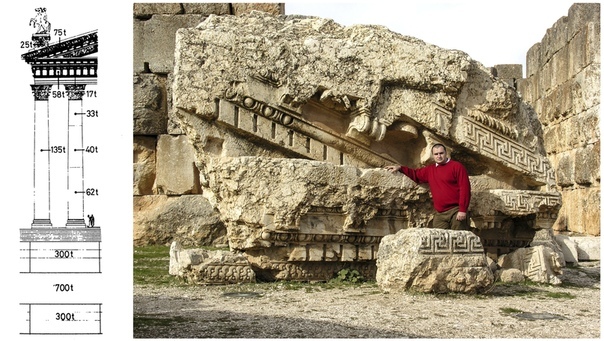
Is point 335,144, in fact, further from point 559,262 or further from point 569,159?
point 569,159

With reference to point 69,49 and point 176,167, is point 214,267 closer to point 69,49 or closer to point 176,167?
point 69,49

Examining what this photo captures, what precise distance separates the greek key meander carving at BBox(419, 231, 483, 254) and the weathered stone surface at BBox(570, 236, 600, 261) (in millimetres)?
4307

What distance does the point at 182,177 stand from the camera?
1092 cm

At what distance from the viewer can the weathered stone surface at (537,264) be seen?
23.4ft

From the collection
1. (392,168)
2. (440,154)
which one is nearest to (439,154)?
(440,154)

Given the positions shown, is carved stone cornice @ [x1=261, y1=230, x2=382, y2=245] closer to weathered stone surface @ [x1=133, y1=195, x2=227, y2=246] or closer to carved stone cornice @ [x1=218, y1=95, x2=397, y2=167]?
carved stone cornice @ [x1=218, y1=95, x2=397, y2=167]

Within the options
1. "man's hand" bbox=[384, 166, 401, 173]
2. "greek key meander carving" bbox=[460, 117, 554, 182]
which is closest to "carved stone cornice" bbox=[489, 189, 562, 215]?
"greek key meander carving" bbox=[460, 117, 554, 182]

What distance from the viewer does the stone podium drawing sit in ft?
22.5

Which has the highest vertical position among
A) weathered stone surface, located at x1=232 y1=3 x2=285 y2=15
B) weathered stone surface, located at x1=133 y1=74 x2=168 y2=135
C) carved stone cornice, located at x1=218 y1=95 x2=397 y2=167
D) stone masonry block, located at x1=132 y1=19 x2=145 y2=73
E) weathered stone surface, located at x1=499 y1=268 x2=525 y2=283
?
weathered stone surface, located at x1=232 y1=3 x2=285 y2=15

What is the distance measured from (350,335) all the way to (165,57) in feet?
24.7

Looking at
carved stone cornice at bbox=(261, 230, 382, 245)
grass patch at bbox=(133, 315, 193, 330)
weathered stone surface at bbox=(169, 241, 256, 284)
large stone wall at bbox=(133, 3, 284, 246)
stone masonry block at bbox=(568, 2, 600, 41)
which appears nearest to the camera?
grass patch at bbox=(133, 315, 193, 330)

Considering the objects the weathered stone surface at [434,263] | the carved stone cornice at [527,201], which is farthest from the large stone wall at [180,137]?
the weathered stone surface at [434,263]

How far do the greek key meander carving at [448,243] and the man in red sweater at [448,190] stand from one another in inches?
20.7

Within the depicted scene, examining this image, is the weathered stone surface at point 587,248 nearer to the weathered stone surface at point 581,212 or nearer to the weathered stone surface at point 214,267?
the weathered stone surface at point 581,212
